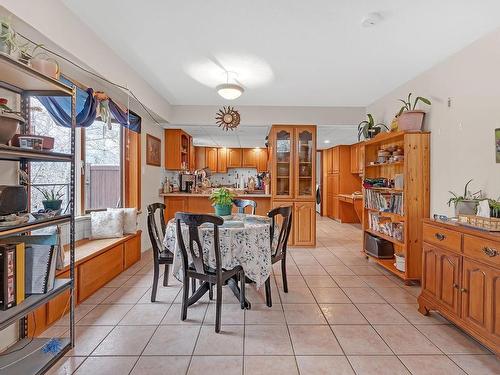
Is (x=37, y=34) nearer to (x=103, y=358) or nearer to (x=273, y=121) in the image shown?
(x=103, y=358)

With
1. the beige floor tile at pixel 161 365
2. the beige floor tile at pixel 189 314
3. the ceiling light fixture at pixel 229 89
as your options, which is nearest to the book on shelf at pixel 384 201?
the ceiling light fixture at pixel 229 89

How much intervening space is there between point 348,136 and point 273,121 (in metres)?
2.36

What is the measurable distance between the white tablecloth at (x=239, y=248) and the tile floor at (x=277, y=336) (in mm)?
419

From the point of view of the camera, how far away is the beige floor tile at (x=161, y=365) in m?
1.77

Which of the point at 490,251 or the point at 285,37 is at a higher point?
the point at 285,37

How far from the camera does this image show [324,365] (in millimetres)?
1843

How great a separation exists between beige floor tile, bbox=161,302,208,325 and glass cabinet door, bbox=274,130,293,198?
2.78m

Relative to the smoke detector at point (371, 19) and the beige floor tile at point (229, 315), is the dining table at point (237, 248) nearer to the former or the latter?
the beige floor tile at point (229, 315)

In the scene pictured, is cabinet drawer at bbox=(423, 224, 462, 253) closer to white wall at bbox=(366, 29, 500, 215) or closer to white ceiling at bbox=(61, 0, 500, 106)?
white wall at bbox=(366, 29, 500, 215)

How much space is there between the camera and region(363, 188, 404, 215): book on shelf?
11.3 feet

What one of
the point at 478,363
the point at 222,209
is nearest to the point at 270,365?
the point at 478,363

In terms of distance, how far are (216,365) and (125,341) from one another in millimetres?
763

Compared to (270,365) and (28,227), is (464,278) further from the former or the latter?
(28,227)

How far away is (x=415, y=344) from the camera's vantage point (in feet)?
6.84
